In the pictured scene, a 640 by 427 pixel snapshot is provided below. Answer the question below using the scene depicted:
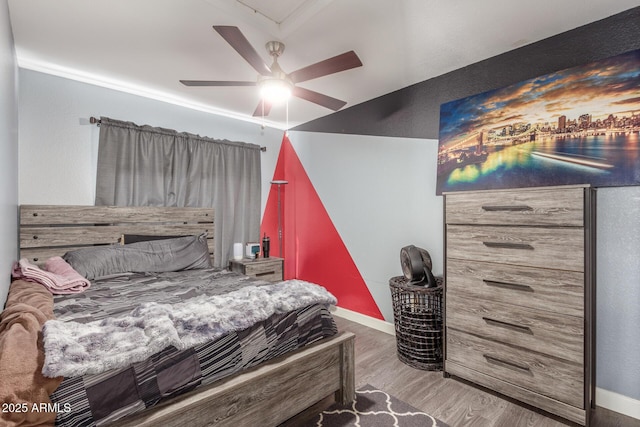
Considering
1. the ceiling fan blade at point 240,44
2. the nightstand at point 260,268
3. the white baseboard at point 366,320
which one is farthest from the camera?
the nightstand at point 260,268

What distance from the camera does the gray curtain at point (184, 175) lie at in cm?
306

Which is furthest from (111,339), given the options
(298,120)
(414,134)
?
(298,120)

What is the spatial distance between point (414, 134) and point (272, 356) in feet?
7.65

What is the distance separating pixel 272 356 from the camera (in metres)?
1.67

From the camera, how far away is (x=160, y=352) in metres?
1.29

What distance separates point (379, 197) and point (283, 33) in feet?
5.95

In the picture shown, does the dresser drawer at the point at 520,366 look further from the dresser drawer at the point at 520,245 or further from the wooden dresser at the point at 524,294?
the dresser drawer at the point at 520,245

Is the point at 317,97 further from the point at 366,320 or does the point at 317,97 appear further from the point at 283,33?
the point at 366,320

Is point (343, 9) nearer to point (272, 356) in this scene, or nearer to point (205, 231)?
point (272, 356)

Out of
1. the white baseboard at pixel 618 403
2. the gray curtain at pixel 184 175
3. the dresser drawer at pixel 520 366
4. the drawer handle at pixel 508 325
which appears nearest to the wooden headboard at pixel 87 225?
the gray curtain at pixel 184 175

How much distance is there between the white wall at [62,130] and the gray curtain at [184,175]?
0.12m

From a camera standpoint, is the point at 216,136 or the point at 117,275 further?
the point at 216,136

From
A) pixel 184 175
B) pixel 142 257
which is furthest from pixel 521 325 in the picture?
pixel 184 175

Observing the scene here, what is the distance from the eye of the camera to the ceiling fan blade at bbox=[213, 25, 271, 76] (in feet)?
5.29
